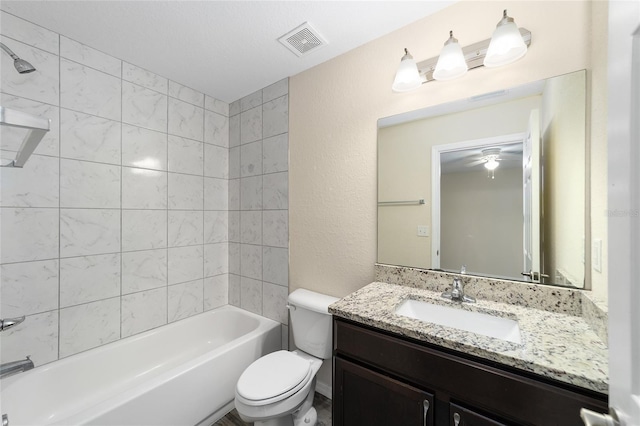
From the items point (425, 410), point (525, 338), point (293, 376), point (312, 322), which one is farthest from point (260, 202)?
point (525, 338)

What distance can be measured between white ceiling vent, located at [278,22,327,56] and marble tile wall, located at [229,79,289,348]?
1.37ft

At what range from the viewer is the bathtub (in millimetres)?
1294

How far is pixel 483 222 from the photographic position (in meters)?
1.29

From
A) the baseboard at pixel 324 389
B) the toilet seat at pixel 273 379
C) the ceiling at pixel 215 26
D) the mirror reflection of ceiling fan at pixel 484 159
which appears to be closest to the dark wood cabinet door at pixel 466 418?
the toilet seat at pixel 273 379

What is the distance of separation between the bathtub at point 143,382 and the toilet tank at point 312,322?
1.27 feet

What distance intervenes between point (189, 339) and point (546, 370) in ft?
7.70

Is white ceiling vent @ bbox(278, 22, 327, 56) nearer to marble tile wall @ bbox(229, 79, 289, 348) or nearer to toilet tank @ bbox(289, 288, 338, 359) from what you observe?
marble tile wall @ bbox(229, 79, 289, 348)

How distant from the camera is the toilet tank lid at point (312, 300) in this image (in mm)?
1628

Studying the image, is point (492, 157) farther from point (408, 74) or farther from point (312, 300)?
point (312, 300)

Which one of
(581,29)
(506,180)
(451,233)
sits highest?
(581,29)

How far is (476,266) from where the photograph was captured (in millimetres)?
1294

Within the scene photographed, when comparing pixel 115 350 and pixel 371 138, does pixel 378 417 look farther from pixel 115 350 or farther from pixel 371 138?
pixel 115 350

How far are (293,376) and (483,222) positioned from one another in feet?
4.22

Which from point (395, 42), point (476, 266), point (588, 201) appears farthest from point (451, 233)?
point (395, 42)
